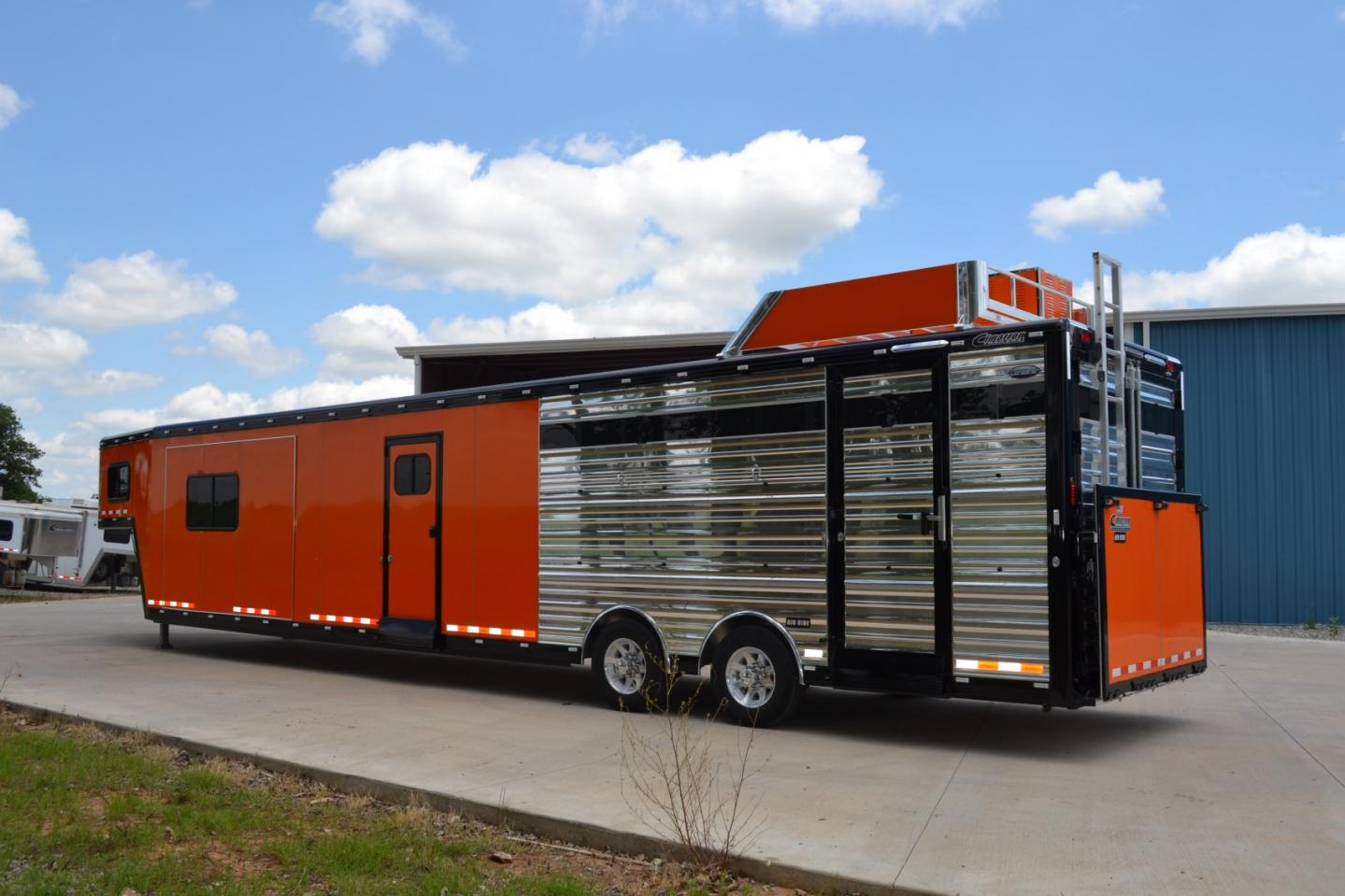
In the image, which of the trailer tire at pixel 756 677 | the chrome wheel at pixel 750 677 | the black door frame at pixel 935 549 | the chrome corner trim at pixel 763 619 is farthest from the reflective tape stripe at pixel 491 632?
the black door frame at pixel 935 549

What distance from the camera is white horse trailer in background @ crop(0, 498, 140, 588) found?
2873 cm

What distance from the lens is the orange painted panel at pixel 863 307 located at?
8.34 metres

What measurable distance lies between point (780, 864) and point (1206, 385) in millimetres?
15846

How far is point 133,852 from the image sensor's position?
541cm

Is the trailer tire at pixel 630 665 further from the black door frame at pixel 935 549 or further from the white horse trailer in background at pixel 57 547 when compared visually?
the white horse trailer in background at pixel 57 547

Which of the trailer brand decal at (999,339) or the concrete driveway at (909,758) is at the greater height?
the trailer brand decal at (999,339)

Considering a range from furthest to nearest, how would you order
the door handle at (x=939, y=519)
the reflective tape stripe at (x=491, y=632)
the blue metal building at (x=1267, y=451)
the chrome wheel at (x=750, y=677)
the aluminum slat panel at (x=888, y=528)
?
the blue metal building at (x=1267, y=451), the reflective tape stripe at (x=491, y=632), the chrome wheel at (x=750, y=677), the aluminum slat panel at (x=888, y=528), the door handle at (x=939, y=519)

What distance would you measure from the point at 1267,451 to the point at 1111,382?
38.1 feet

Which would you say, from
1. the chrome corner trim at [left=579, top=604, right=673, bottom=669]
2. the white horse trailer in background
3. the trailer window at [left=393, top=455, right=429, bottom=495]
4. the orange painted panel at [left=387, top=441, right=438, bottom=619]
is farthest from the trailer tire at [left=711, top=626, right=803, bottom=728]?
the white horse trailer in background

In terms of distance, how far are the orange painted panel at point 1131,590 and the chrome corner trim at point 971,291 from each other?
1.70 metres

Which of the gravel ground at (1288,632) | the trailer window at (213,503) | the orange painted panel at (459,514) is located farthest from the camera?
the gravel ground at (1288,632)

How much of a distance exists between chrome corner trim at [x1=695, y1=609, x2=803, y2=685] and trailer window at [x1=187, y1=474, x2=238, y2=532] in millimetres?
7330

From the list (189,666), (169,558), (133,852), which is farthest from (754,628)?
(169,558)

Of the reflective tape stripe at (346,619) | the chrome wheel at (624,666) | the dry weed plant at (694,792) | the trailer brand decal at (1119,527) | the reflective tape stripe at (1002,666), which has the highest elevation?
the trailer brand decal at (1119,527)
